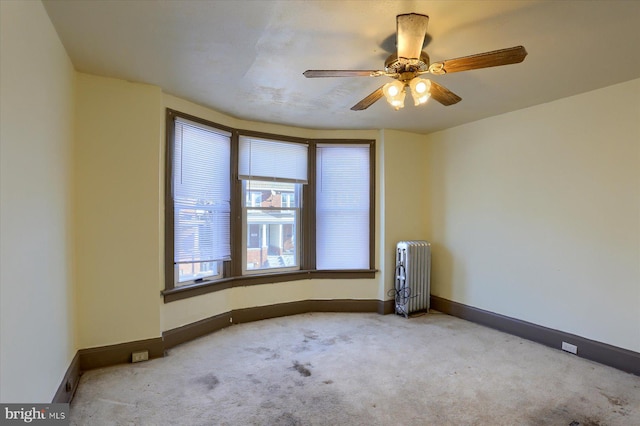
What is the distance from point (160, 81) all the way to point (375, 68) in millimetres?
1854

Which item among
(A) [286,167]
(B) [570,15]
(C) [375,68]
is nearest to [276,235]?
(A) [286,167]

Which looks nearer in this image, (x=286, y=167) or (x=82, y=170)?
(x=82, y=170)

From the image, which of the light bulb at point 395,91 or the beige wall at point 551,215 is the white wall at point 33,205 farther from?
the beige wall at point 551,215

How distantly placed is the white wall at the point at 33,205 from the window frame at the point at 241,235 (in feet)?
2.89

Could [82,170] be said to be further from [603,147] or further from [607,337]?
[607,337]

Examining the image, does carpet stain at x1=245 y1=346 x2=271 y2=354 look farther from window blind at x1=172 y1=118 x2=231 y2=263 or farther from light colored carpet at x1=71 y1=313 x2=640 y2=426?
window blind at x1=172 y1=118 x2=231 y2=263

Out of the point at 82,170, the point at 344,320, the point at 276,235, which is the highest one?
the point at 82,170

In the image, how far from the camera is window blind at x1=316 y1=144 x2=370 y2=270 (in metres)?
4.56

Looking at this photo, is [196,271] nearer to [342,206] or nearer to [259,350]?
[259,350]

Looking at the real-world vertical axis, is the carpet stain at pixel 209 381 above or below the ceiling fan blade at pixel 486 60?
below

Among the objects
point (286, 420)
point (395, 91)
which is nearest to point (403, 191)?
point (395, 91)

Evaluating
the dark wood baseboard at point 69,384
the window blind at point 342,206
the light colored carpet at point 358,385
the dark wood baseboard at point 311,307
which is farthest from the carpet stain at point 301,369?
the window blind at point 342,206

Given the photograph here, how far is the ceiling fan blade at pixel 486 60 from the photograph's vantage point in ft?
5.65

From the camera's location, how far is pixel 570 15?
1.94m
